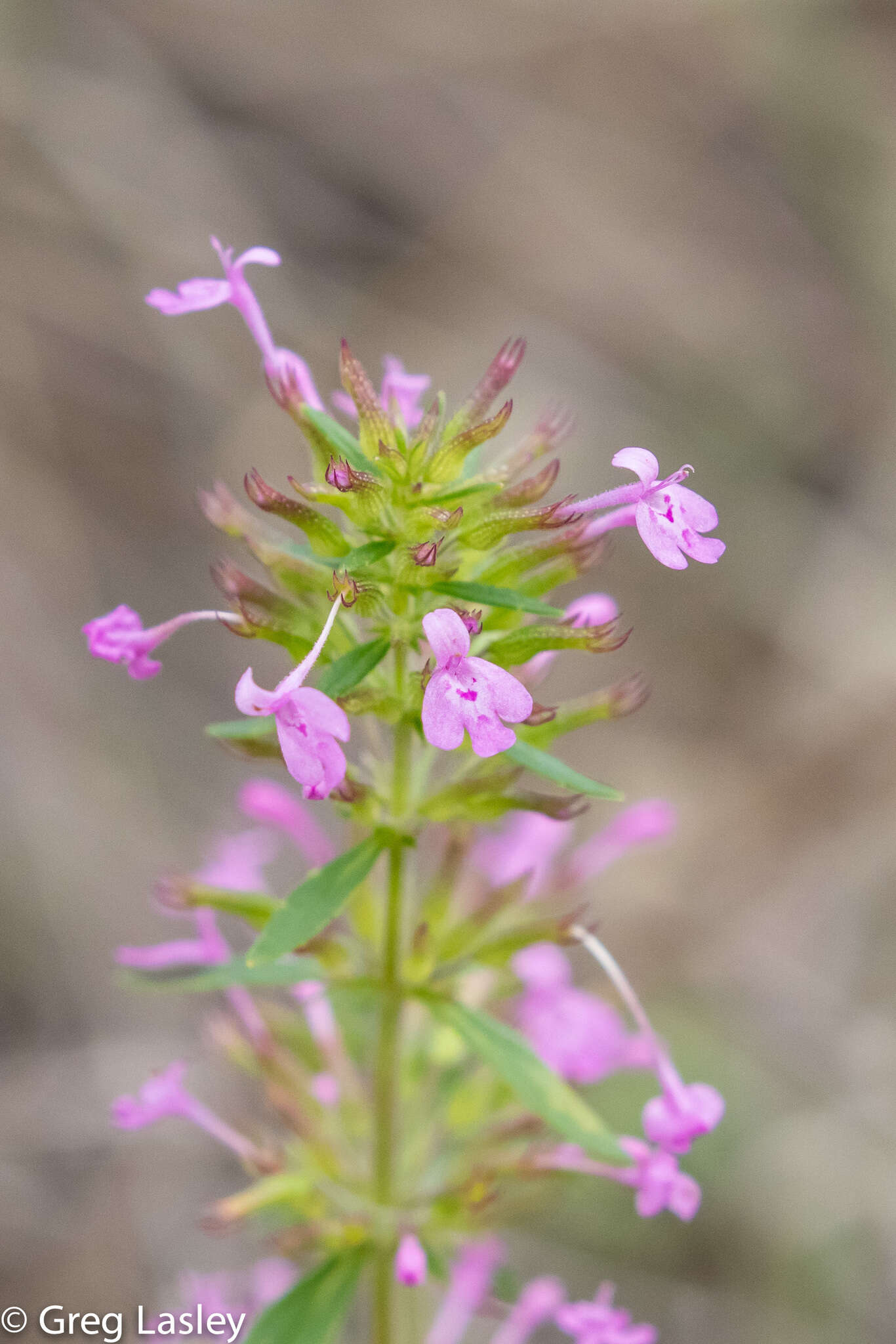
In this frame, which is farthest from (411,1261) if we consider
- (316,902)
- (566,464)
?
(566,464)

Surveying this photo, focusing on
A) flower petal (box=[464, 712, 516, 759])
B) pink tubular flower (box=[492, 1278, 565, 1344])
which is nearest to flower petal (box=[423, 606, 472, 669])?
flower petal (box=[464, 712, 516, 759])

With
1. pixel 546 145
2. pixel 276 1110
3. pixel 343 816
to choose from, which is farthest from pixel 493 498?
pixel 546 145

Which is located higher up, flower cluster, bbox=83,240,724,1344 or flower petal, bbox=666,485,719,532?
flower petal, bbox=666,485,719,532

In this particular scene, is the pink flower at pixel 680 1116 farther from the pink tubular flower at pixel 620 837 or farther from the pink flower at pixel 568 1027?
the pink tubular flower at pixel 620 837

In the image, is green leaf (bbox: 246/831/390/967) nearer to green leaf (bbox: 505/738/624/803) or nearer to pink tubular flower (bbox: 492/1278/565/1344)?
green leaf (bbox: 505/738/624/803)

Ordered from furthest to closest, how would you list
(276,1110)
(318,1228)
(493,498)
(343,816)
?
(276,1110), (318,1228), (343,816), (493,498)

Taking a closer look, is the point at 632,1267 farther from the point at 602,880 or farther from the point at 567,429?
the point at 567,429
